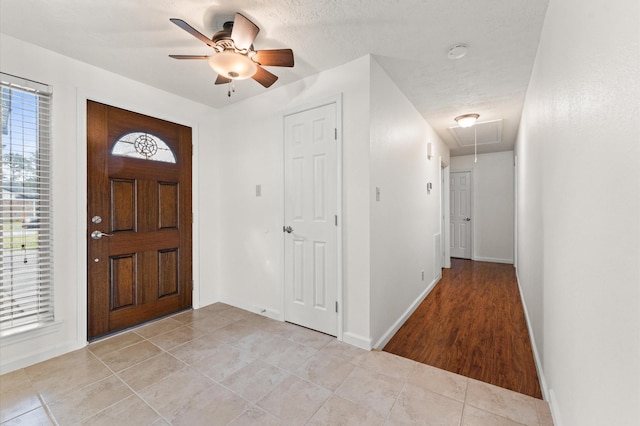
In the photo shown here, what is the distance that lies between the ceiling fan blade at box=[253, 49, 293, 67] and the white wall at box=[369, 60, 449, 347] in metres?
0.77

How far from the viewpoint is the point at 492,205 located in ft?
19.7

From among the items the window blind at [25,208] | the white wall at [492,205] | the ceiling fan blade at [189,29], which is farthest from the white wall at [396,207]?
the white wall at [492,205]

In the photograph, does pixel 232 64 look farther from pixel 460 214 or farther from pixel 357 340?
pixel 460 214

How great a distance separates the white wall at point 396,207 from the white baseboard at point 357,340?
0.09 meters

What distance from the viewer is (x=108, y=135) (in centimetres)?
256

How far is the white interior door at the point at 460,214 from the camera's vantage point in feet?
20.7

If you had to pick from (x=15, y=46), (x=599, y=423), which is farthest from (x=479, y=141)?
(x=15, y=46)

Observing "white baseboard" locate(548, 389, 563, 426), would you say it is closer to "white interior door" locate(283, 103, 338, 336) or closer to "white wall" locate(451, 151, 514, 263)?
"white interior door" locate(283, 103, 338, 336)

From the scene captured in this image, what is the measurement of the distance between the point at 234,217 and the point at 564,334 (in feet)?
10.1

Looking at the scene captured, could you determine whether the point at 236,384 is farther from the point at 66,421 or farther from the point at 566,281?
the point at 566,281

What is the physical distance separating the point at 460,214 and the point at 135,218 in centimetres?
632

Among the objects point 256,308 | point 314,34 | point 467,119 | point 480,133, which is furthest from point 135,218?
point 480,133

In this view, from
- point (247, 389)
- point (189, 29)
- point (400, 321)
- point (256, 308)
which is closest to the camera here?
point (189, 29)

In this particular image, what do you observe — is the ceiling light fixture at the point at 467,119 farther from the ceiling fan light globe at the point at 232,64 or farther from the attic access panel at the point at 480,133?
the ceiling fan light globe at the point at 232,64
